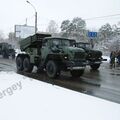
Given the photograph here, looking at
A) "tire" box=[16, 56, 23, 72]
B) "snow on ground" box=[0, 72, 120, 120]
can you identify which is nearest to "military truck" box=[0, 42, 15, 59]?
"tire" box=[16, 56, 23, 72]

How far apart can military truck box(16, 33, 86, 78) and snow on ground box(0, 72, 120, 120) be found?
4.81 meters

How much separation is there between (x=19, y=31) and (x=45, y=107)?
4180cm

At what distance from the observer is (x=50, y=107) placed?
24.9ft

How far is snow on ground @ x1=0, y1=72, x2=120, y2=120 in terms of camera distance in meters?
6.77

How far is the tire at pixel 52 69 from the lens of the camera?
575 inches

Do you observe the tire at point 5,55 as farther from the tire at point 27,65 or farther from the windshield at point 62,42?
the windshield at point 62,42

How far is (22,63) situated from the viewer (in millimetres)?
18281

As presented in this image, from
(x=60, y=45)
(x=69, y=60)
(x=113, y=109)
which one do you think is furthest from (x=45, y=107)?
(x=60, y=45)

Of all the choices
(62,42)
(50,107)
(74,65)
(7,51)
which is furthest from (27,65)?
(7,51)

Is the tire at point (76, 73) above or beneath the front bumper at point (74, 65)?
beneath

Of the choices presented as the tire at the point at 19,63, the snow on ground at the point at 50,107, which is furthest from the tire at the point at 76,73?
the snow on ground at the point at 50,107

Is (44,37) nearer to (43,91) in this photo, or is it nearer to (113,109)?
(43,91)

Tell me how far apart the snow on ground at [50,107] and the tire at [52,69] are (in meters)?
4.79

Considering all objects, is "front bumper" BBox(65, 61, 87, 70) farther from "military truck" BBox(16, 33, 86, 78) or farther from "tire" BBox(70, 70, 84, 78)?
"tire" BBox(70, 70, 84, 78)
